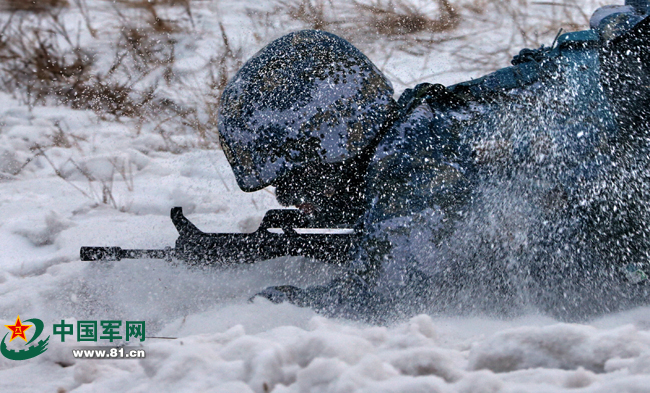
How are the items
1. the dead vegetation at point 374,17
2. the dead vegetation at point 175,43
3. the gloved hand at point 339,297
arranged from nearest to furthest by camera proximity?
the gloved hand at point 339,297 → the dead vegetation at point 175,43 → the dead vegetation at point 374,17

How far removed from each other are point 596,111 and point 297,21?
102 inches

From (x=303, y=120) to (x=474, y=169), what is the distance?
0.48m

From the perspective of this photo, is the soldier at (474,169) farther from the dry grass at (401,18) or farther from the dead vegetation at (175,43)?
the dry grass at (401,18)

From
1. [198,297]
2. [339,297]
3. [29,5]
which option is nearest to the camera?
[339,297]

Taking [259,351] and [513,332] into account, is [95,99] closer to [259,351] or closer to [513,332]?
[259,351]

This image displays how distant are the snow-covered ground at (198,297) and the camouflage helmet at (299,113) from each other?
403mm

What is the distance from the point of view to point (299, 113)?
1.62 m

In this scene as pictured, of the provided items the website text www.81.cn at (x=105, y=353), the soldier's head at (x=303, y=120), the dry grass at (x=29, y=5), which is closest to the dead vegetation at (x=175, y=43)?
the dry grass at (x=29, y=5)

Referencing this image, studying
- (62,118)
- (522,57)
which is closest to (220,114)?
(522,57)

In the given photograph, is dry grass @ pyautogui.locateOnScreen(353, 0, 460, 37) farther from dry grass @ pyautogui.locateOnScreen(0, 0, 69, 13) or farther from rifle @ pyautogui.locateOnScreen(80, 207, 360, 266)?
rifle @ pyautogui.locateOnScreen(80, 207, 360, 266)

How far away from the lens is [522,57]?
181cm

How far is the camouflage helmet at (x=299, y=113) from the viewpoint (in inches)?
63.6

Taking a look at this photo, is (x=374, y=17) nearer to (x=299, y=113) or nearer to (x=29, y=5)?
(x=29, y=5)

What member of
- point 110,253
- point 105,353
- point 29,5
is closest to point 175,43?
point 29,5
